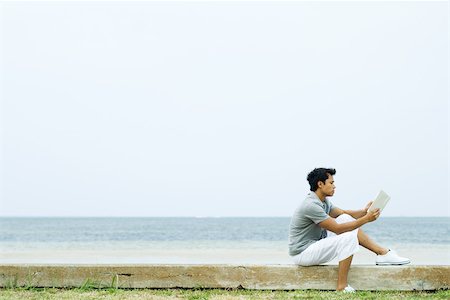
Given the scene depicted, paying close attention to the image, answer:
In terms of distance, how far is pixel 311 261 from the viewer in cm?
575

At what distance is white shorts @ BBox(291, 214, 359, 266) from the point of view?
5.51m

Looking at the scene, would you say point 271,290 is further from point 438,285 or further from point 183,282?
point 438,285

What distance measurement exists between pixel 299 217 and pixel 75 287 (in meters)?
2.32

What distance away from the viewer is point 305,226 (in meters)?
5.78

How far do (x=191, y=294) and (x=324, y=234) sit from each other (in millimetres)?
1420

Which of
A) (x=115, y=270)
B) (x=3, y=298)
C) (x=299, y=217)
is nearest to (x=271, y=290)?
(x=299, y=217)

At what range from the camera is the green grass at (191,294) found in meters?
5.45

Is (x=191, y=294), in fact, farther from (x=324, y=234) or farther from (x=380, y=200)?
(x=380, y=200)

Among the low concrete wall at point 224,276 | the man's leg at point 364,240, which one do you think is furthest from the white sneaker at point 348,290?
the man's leg at point 364,240

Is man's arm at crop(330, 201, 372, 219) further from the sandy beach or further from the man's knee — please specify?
the sandy beach

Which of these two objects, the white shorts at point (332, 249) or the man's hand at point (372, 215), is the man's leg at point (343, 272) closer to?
the white shorts at point (332, 249)

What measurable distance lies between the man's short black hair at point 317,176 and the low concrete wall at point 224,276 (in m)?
0.78

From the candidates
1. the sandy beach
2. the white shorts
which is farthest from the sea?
the white shorts

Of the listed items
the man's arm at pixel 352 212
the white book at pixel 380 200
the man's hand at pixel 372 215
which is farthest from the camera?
the man's arm at pixel 352 212
